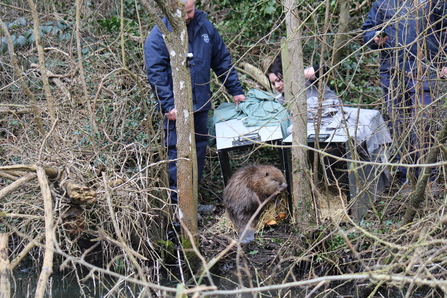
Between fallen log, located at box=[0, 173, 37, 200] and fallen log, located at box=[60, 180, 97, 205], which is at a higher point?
fallen log, located at box=[0, 173, 37, 200]

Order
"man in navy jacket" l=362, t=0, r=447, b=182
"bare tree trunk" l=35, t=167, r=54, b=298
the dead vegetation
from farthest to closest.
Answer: "man in navy jacket" l=362, t=0, r=447, b=182 < the dead vegetation < "bare tree trunk" l=35, t=167, r=54, b=298

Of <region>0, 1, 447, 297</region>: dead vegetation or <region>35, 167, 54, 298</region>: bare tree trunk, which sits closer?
<region>35, 167, 54, 298</region>: bare tree trunk

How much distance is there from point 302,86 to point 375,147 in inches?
44.0

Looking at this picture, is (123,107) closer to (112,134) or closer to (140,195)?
(112,134)

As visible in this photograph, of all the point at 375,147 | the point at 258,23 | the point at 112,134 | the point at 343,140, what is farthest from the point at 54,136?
the point at 258,23

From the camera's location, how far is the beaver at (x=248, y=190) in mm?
6273

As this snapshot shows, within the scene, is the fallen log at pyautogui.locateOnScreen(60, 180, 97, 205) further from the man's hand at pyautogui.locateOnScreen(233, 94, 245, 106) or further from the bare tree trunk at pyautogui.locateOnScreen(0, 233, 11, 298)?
the man's hand at pyautogui.locateOnScreen(233, 94, 245, 106)

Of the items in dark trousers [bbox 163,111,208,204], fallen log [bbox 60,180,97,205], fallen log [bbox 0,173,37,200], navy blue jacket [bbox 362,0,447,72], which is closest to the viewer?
fallen log [bbox 0,173,37,200]

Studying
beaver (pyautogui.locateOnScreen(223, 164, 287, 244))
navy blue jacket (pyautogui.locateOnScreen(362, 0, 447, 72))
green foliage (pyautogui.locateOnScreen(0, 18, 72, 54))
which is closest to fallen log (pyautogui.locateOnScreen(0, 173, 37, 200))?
beaver (pyautogui.locateOnScreen(223, 164, 287, 244))

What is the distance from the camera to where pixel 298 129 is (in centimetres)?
558

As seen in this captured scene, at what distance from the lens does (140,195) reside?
538 cm

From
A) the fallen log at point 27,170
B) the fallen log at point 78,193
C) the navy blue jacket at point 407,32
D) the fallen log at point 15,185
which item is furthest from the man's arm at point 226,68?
the fallen log at point 15,185

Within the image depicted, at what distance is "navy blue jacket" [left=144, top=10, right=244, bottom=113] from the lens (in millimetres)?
6078

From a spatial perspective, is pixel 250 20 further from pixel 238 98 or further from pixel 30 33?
pixel 30 33
